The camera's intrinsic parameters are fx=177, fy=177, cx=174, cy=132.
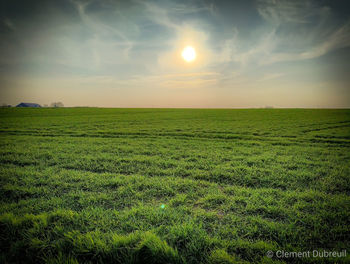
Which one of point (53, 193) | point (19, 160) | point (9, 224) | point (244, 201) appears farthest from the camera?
point (19, 160)

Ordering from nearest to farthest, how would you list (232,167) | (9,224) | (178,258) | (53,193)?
(178,258) → (9,224) → (53,193) → (232,167)

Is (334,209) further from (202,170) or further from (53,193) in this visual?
(53,193)

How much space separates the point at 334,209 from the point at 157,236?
3.51m

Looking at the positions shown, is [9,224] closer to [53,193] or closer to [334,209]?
[53,193]

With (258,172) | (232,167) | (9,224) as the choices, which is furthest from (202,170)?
(9,224)

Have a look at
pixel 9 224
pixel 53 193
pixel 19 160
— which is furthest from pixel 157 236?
pixel 19 160

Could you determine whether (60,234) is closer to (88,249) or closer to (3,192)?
(88,249)

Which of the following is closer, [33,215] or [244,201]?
[33,215]

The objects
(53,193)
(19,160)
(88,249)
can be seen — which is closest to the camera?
(88,249)

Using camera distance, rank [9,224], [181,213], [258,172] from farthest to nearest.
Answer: [258,172] → [181,213] → [9,224]

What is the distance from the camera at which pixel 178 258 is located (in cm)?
240

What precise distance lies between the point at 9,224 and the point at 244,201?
4454mm

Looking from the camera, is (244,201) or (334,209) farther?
(244,201)

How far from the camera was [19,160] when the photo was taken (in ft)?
23.1
